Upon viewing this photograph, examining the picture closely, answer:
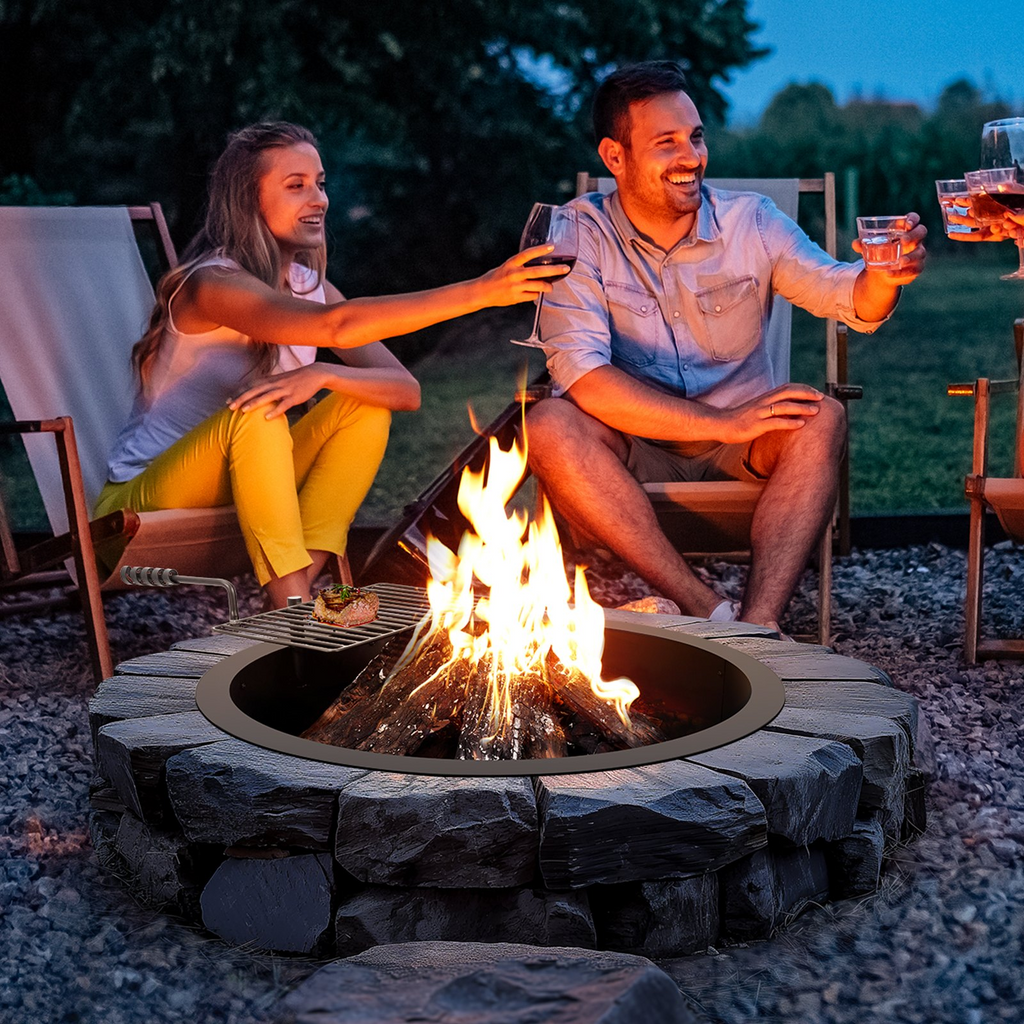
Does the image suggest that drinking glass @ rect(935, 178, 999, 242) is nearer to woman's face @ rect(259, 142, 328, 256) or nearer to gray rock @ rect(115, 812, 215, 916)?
woman's face @ rect(259, 142, 328, 256)

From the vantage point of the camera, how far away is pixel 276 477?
291cm

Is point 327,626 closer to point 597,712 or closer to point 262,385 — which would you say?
point 597,712

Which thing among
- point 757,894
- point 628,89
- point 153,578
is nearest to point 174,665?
point 153,578

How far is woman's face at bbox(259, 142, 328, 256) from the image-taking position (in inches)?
122

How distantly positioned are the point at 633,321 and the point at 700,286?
0.19 meters

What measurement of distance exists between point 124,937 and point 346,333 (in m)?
1.27

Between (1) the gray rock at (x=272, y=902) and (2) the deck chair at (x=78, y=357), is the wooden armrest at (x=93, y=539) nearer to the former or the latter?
(2) the deck chair at (x=78, y=357)

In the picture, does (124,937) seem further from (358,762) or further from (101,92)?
(101,92)

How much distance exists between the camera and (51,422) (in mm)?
2975

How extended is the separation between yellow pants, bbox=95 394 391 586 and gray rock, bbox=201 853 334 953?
1.10 metres

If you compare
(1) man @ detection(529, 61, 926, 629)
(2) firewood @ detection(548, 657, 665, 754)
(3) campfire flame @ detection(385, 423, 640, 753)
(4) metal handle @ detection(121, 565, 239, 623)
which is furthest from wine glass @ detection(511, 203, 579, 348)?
(4) metal handle @ detection(121, 565, 239, 623)

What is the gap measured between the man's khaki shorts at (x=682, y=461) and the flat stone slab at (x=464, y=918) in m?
1.67

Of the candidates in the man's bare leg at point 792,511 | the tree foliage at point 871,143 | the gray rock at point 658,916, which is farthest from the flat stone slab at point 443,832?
the tree foliage at point 871,143

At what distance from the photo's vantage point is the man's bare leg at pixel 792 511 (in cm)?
298
